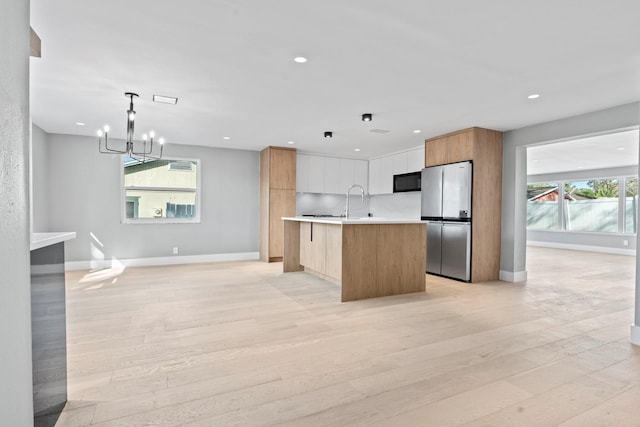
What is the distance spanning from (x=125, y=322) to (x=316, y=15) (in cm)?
305

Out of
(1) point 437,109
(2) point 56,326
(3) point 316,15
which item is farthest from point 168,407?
→ (1) point 437,109

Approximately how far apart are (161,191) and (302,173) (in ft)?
9.24

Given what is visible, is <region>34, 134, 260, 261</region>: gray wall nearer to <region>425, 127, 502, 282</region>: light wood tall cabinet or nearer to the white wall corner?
<region>425, 127, 502, 282</region>: light wood tall cabinet

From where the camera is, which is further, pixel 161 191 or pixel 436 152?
pixel 161 191

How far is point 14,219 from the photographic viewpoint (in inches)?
34.4

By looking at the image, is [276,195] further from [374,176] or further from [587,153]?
[587,153]

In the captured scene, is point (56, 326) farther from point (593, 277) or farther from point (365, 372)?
point (593, 277)

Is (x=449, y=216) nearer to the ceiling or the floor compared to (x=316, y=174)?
nearer to the floor

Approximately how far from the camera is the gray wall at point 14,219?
81 cm

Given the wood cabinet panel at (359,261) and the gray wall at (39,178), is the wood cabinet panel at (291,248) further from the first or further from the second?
the gray wall at (39,178)

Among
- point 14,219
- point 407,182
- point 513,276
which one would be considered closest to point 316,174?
point 407,182

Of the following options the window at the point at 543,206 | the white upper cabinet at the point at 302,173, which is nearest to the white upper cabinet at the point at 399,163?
the white upper cabinet at the point at 302,173

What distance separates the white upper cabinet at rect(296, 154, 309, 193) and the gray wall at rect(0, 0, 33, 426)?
6.22 m

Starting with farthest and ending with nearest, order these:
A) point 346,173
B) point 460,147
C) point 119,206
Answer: point 346,173
point 119,206
point 460,147
